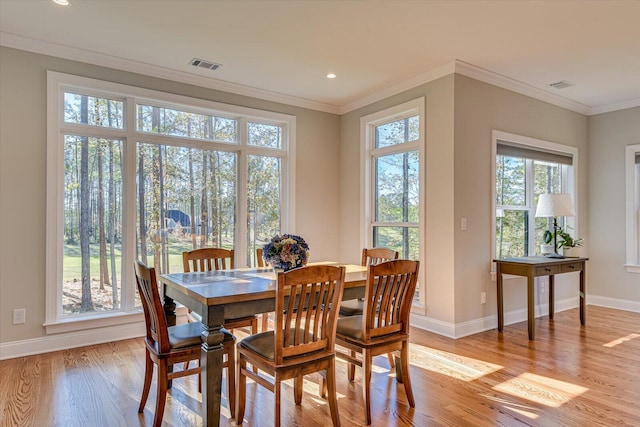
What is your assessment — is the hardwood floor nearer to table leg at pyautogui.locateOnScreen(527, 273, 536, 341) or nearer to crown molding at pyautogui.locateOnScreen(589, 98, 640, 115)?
table leg at pyautogui.locateOnScreen(527, 273, 536, 341)

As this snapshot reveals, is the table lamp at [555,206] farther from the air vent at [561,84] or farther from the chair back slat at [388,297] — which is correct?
the chair back slat at [388,297]

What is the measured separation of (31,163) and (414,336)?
12.8ft

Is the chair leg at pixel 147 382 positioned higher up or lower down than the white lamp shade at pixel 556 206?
lower down

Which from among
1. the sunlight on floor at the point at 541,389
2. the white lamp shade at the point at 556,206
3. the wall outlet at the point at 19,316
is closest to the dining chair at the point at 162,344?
the wall outlet at the point at 19,316

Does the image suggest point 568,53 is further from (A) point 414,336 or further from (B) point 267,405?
(B) point 267,405

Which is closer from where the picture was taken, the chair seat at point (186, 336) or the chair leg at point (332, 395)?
the chair leg at point (332, 395)

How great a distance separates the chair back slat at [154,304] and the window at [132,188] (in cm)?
182

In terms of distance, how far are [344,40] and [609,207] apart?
4393mm

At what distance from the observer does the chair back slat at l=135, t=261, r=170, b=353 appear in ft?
6.71

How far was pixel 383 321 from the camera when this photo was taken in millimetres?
2371

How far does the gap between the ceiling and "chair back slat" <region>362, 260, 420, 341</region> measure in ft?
6.15

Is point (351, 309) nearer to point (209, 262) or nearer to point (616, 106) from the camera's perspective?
point (209, 262)

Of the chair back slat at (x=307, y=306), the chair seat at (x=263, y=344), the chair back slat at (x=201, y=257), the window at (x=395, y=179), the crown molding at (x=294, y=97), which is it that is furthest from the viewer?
the window at (x=395, y=179)

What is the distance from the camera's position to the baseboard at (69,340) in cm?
327
